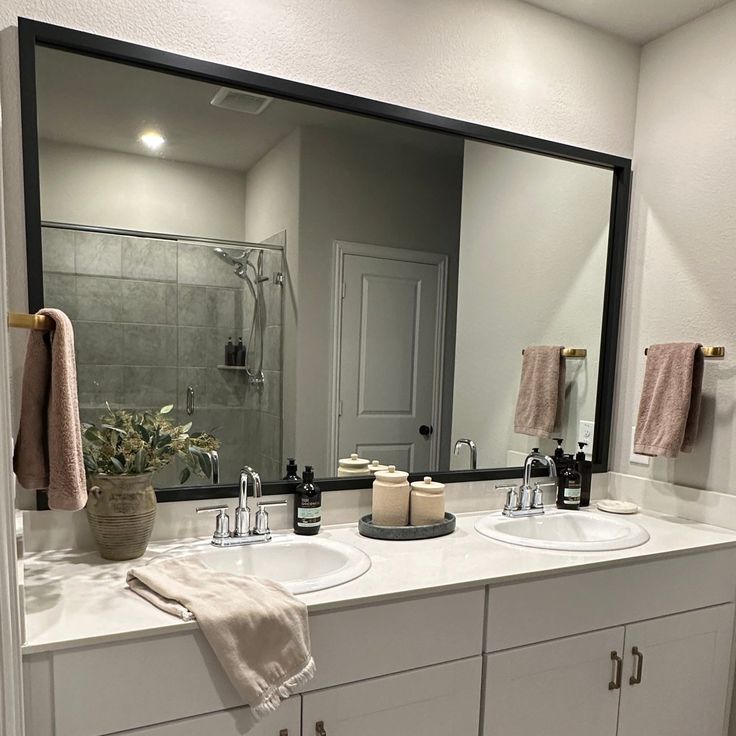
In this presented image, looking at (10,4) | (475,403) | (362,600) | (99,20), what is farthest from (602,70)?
(362,600)

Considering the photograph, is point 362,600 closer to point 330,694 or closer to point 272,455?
point 330,694

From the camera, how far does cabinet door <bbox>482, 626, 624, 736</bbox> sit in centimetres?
146

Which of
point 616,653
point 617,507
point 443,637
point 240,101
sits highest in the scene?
point 240,101

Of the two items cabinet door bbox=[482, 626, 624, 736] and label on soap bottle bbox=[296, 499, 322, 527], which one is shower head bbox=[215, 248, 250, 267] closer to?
label on soap bottle bbox=[296, 499, 322, 527]

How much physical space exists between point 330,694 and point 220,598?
313mm

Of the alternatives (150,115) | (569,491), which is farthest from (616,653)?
(150,115)

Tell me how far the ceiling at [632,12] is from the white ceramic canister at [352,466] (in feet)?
4.99

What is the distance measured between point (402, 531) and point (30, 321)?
40.3 inches

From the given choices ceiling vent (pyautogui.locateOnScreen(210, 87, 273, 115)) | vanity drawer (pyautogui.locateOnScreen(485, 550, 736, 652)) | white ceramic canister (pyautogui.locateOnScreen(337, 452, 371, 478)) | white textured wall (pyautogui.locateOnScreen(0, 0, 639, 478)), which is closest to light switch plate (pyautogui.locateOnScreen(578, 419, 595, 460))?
vanity drawer (pyautogui.locateOnScreen(485, 550, 736, 652))

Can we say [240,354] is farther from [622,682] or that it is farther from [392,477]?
[622,682]

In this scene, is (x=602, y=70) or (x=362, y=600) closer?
(x=362, y=600)

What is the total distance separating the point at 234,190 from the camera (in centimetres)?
160

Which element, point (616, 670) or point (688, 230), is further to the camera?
point (688, 230)

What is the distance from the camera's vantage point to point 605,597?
62.2 inches
